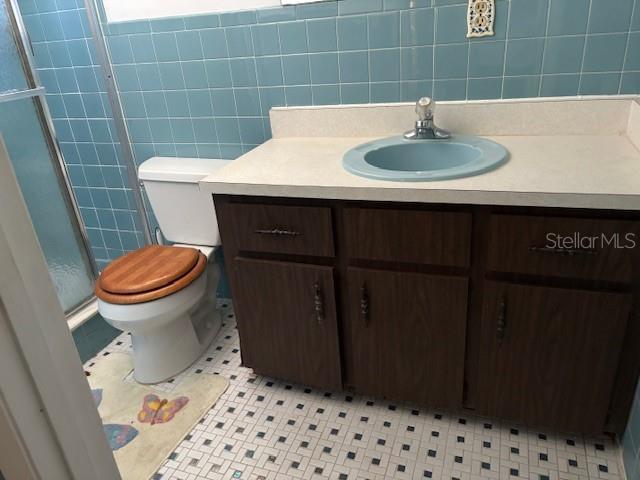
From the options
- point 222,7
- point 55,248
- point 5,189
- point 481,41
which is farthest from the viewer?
point 55,248

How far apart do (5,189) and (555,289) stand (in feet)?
4.02

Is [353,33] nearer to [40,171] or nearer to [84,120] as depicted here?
[84,120]

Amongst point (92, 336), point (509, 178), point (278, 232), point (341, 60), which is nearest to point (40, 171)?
point (92, 336)

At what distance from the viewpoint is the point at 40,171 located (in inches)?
79.0

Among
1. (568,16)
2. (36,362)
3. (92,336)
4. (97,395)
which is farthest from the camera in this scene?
(92,336)

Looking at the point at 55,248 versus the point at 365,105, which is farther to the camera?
the point at 55,248

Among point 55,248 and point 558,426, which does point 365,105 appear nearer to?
point 558,426

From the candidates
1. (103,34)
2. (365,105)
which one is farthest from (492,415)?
(103,34)

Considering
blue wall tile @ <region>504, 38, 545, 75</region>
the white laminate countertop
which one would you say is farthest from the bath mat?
blue wall tile @ <region>504, 38, 545, 75</region>

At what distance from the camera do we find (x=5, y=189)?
472 mm

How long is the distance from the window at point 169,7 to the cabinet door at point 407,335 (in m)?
1.03

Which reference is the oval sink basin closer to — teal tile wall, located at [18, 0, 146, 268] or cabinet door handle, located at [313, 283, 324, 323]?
cabinet door handle, located at [313, 283, 324, 323]

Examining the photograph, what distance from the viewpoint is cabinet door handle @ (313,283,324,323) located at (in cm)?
151

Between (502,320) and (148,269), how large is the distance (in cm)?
126
